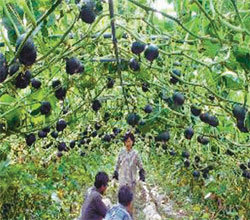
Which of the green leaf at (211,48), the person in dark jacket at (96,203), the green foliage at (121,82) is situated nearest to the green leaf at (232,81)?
the green foliage at (121,82)

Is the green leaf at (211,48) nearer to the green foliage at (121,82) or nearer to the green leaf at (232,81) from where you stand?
the green foliage at (121,82)

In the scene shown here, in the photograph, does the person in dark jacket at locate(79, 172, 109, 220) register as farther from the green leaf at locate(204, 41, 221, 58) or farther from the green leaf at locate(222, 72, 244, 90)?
the green leaf at locate(204, 41, 221, 58)

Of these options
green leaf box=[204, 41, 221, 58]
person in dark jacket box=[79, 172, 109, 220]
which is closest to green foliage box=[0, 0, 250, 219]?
green leaf box=[204, 41, 221, 58]

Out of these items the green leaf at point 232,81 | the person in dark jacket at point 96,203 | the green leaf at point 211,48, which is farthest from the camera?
the person in dark jacket at point 96,203

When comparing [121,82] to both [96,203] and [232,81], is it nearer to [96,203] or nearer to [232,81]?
[96,203]

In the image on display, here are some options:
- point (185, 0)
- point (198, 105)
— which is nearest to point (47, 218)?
point (198, 105)

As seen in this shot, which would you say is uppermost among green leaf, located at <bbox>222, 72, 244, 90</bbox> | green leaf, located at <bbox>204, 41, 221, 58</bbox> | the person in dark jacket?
green leaf, located at <bbox>204, 41, 221, 58</bbox>

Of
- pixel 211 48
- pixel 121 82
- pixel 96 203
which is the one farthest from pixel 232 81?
pixel 96 203

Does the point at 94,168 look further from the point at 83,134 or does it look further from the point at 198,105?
the point at 198,105

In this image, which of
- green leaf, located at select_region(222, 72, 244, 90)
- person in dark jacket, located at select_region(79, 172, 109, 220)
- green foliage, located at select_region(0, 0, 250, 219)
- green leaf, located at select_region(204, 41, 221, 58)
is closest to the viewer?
green foliage, located at select_region(0, 0, 250, 219)

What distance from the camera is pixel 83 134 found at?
616 cm

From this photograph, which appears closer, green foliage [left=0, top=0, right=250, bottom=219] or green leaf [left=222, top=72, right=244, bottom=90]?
green foliage [left=0, top=0, right=250, bottom=219]

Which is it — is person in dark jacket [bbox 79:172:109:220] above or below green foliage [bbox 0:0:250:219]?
below

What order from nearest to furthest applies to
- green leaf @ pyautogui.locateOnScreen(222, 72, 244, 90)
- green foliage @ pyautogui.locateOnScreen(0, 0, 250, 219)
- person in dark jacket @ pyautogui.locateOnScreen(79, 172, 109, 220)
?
1. green foliage @ pyautogui.locateOnScreen(0, 0, 250, 219)
2. green leaf @ pyautogui.locateOnScreen(222, 72, 244, 90)
3. person in dark jacket @ pyautogui.locateOnScreen(79, 172, 109, 220)
